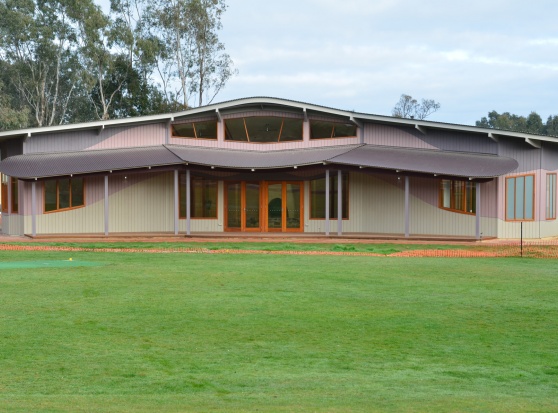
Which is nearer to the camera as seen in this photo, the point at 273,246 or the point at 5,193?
the point at 273,246

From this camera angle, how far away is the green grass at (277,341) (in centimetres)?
725

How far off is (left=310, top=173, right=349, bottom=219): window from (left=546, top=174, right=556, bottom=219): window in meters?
7.37

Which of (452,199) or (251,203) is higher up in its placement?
(452,199)

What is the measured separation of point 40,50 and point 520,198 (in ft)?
132

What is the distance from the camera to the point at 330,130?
29.7 meters

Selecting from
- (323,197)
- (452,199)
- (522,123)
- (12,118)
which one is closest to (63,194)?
(323,197)

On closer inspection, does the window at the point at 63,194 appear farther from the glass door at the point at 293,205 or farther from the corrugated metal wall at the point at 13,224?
the glass door at the point at 293,205

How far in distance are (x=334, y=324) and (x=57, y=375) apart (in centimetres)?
409

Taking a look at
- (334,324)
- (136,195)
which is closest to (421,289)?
(334,324)

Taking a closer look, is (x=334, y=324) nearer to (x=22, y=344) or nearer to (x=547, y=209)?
→ (x=22, y=344)

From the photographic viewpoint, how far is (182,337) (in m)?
9.88

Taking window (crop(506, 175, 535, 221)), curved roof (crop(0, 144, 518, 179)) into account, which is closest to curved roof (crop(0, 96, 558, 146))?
curved roof (crop(0, 144, 518, 179))

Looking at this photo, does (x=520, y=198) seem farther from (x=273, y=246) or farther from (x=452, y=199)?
(x=273, y=246)

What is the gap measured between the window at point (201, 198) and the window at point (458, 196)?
876 centimetres
